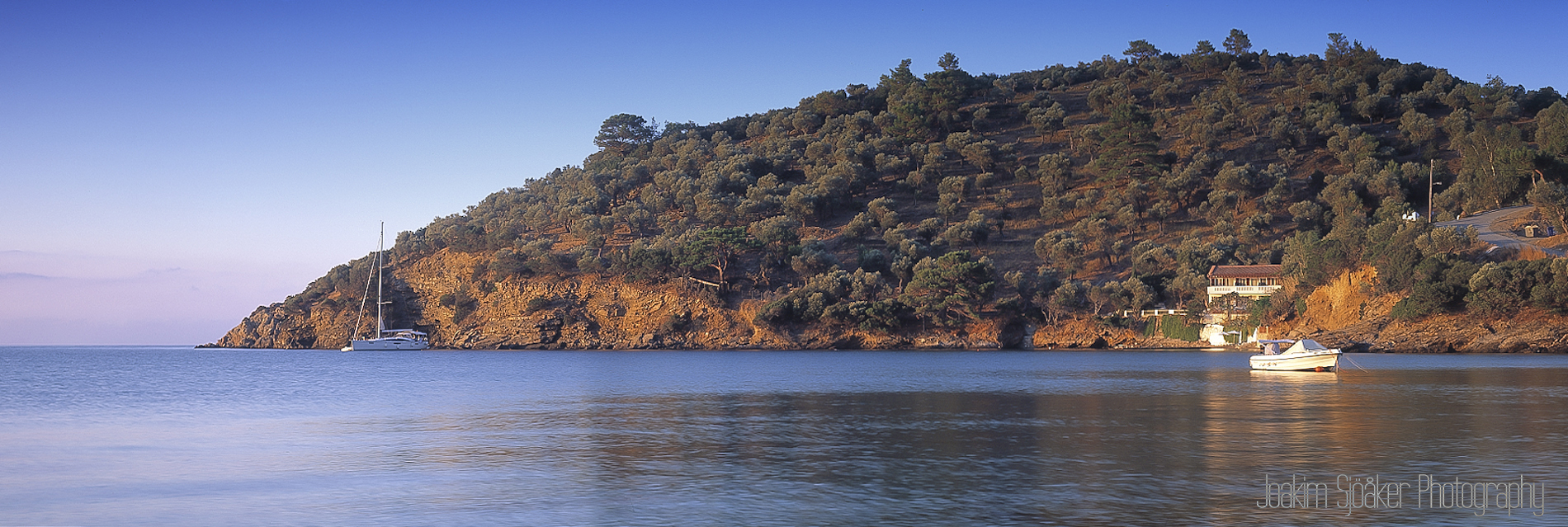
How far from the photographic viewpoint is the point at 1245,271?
83.9m

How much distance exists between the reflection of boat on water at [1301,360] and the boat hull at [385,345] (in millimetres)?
76841

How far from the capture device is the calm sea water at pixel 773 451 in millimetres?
13945

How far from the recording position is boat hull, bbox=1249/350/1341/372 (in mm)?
49281

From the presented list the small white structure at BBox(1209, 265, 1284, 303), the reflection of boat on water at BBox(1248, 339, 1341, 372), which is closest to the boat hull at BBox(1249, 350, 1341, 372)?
the reflection of boat on water at BBox(1248, 339, 1341, 372)

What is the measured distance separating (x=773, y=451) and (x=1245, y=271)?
73475mm

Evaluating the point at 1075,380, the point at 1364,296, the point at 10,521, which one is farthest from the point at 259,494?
the point at 1364,296

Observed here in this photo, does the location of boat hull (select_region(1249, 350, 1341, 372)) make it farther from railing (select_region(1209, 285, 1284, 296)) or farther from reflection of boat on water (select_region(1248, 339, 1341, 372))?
railing (select_region(1209, 285, 1284, 296))

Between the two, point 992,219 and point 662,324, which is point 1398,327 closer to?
point 992,219

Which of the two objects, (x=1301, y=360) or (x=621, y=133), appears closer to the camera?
(x=1301, y=360)

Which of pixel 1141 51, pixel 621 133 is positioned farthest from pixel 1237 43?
pixel 621 133

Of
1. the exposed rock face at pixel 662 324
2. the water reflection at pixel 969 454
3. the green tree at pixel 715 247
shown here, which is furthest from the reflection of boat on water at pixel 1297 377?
the green tree at pixel 715 247

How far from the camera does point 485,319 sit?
102500mm

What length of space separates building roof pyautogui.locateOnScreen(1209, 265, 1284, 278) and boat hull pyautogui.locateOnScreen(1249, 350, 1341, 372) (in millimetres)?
34213

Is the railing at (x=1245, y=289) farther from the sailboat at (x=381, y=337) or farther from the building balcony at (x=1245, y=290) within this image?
the sailboat at (x=381, y=337)
